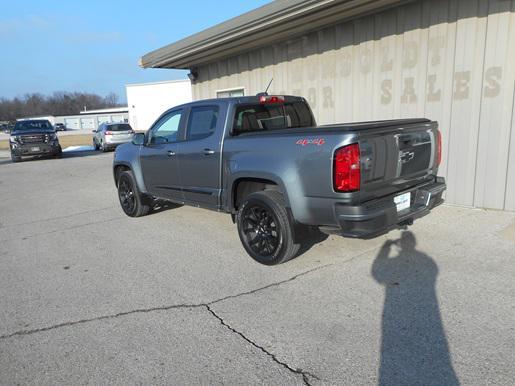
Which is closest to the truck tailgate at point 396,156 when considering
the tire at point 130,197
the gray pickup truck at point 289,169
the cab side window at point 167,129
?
the gray pickup truck at point 289,169

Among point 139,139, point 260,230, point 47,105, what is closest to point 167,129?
point 139,139

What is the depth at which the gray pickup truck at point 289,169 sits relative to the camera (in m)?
3.71

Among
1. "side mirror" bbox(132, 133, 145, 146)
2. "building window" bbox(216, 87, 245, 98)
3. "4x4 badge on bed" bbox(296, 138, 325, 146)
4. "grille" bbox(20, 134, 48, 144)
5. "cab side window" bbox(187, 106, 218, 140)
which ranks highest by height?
"building window" bbox(216, 87, 245, 98)

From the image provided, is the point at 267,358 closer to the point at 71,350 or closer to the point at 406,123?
the point at 71,350

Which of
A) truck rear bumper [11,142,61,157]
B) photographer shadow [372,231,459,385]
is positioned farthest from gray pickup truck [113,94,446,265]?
truck rear bumper [11,142,61,157]

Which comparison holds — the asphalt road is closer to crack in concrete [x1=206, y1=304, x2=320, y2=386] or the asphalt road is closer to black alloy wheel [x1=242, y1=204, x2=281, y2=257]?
crack in concrete [x1=206, y1=304, x2=320, y2=386]

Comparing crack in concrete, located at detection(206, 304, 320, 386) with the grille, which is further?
the grille

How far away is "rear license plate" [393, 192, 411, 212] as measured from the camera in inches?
161

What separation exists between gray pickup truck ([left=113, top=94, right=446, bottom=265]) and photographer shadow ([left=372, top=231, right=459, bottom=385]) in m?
0.56

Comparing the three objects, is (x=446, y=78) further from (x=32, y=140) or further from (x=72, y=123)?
(x=72, y=123)

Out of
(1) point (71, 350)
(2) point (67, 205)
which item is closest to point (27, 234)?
(2) point (67, 205)

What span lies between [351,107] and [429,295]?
4.99 m

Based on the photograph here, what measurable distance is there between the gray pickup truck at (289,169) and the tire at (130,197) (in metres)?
0.85

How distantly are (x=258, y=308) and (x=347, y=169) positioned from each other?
1474 mm
